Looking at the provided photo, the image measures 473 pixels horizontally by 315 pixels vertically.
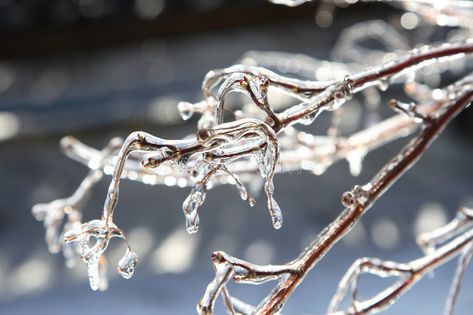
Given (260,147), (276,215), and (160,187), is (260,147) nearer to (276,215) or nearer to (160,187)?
(276,215)

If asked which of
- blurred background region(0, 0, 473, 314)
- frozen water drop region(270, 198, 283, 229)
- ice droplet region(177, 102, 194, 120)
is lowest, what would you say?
frozen water drop region(270, 198, 283, 229)

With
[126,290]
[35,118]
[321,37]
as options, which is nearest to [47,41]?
[35,118]

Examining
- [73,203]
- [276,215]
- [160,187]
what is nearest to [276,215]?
[276,215]

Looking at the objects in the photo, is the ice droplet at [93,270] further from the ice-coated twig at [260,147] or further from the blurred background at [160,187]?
the blurred background at [160,187]

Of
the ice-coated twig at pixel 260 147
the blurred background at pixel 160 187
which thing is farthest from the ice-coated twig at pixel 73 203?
the blurred background at pixel 160 187

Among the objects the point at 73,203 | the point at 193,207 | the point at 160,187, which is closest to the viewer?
the point at 193,207

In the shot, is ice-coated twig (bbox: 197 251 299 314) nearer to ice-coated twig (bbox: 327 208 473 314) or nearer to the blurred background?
ice-coated twig (bbox: 327 208 473 314)

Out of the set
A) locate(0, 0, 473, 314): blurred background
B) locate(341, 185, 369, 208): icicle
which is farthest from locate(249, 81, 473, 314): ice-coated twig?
locate(0, 0, 473, 314): blurred background

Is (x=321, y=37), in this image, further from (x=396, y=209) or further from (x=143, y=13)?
(x=396, y=209)

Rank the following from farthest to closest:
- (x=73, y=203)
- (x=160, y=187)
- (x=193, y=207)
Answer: (x=160, y=187) → (x=73, y=203) → (x=193, y=207)
